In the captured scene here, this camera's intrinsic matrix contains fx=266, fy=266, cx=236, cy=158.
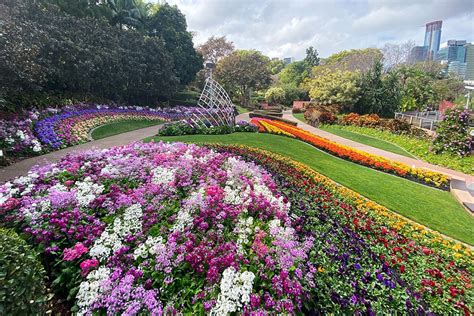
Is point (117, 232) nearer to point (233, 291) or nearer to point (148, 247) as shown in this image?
point (148, 247)

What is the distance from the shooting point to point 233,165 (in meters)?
4.63

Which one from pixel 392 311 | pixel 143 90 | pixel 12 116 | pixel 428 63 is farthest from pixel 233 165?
pixel 428 63

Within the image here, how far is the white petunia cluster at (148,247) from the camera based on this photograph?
2.49 metres

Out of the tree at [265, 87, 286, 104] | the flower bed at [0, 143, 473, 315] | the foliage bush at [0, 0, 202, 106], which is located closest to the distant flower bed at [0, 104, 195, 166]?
the foliage bush at [0, 0, 202, 106]

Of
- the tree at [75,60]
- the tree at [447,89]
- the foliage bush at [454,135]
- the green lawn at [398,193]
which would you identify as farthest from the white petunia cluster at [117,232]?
the tree at [447,89]

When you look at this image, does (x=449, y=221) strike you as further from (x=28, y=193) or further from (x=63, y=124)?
(x=63, y=124)

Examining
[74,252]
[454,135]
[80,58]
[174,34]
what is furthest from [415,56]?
→ [74,252]

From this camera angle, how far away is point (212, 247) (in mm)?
2660

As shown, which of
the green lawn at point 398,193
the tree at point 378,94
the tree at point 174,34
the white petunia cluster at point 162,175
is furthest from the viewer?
the tree at point 174,34

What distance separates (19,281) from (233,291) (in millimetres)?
1521

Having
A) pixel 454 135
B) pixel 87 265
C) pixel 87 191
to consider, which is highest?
pixel 87 191

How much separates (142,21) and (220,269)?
80.0 ft

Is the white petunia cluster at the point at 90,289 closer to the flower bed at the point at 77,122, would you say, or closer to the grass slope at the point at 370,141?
the flower bed at the point at 77,122

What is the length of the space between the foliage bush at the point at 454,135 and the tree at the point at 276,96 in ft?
77.7
